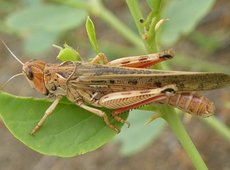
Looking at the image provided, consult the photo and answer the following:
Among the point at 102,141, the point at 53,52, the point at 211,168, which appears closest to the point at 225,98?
the point at 211,168

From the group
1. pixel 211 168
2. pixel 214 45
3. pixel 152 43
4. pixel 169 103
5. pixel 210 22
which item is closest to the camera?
pixel 152 43

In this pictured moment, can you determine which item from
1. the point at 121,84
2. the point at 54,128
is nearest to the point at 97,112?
the point at 54,128

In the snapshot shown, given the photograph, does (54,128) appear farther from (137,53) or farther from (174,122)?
(137,53)

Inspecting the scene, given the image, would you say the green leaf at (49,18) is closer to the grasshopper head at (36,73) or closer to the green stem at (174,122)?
the grasshopper head at (36,73)

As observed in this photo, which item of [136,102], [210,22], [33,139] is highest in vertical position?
[33,139]

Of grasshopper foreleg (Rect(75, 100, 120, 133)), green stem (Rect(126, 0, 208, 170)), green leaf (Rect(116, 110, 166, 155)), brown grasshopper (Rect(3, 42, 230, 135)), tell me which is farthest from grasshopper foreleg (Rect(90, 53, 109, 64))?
green leaf (Rect(116, 110, 166, 155))

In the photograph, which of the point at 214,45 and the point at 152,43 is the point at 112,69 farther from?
the point at 214,45

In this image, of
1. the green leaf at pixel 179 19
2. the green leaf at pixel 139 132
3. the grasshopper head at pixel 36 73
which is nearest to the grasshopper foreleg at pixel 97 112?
the grasshopper head at pixel 36 73
